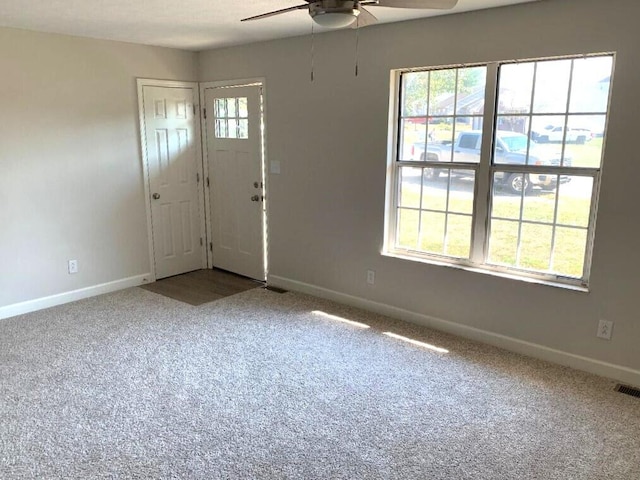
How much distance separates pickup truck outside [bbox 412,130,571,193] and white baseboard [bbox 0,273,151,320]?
122 inches

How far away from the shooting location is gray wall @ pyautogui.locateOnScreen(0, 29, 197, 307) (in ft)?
12.6

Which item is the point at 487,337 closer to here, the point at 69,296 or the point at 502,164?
the point at 502,164

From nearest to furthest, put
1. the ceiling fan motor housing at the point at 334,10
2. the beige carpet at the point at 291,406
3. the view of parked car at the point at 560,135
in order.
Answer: the ceiling fan motor housing at the point at 334,10, the beige carpet at the point at 291,406, the view of parked car at the point at 560,135

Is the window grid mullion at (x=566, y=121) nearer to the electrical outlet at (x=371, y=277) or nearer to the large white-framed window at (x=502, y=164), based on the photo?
the large white-framed window at (x=502, y=164)

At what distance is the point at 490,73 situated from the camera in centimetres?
325

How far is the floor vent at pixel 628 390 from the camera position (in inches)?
112

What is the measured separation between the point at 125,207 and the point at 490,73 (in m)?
3.43

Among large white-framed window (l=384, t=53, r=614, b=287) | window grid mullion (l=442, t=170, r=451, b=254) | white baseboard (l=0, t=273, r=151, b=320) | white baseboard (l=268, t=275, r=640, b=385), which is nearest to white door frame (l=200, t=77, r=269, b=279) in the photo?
white baseboard (l=268, t=275, r=640, b=385)

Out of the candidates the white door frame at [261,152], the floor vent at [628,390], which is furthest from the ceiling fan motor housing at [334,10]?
the floor vent at [628,390]

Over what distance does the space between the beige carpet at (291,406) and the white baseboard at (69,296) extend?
0.59ft

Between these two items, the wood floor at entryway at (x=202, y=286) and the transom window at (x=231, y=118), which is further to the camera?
the transom window at (x=231, y=118)

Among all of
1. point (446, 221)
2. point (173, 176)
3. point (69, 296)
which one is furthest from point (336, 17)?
point (69, 296)

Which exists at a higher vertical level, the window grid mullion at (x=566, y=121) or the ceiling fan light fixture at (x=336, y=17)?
the ceiling fan light fixture at (x=336, y=17)

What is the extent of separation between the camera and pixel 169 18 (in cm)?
343
